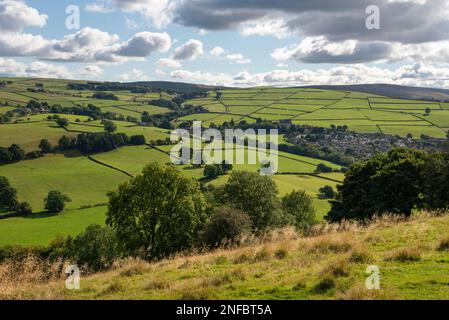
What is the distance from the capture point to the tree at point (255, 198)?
44.1 m

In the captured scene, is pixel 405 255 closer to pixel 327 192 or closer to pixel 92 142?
pixel 327 192

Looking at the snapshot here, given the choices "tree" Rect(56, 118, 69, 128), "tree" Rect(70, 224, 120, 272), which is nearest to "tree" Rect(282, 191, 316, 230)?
"tree" Rect(70, 224, 120, 272)

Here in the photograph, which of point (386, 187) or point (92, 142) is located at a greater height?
point (386, 187)

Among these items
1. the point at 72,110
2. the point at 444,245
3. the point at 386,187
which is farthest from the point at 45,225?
the point at 72,110

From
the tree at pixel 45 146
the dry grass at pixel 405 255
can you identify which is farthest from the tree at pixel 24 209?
the dry grass at pixel 405 255

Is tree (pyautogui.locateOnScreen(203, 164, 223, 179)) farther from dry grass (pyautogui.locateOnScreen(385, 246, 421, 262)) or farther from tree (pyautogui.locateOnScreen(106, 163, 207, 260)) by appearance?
dry grass (pyautogui.locateOnScreen(385, 246, 421, 262))

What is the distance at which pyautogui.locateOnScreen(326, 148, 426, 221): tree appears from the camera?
3847 cm

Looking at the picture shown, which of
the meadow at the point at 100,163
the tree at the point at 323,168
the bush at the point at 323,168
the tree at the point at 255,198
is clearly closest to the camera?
the tree at the point at 255,198

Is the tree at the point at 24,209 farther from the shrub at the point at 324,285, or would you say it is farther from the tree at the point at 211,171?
the shrub at the point at 324,285

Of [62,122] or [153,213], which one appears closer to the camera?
[153,213]

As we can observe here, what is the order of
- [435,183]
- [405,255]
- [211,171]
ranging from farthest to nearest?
1. [211,171]
2. [435,183]
3. [405,255]

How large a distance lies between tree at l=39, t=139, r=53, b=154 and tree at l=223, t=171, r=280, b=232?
276 ft

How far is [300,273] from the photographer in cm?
1175

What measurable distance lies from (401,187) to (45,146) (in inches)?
3992
